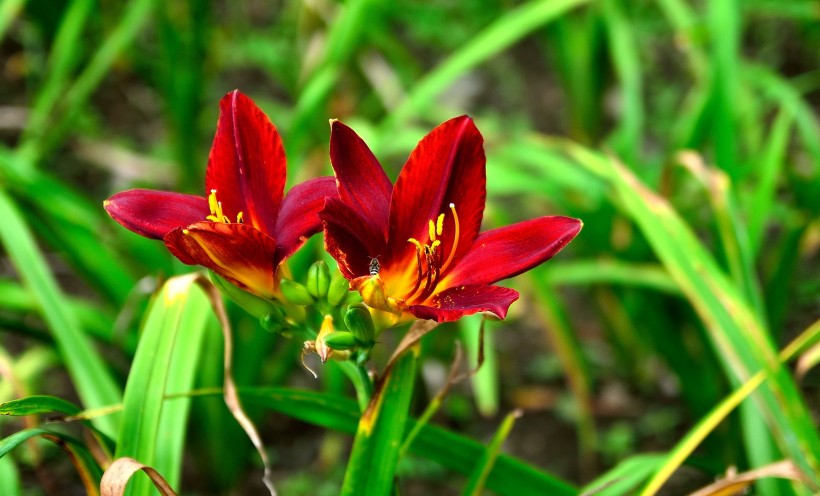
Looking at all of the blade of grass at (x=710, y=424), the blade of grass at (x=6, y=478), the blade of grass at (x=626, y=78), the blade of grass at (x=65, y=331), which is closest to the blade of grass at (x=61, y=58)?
the blade of grass at (x=65, y=331)

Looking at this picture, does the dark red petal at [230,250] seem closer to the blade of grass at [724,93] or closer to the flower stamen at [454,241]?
the flower stamen at [454,241]

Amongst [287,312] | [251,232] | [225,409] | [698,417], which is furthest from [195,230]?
[698,417]

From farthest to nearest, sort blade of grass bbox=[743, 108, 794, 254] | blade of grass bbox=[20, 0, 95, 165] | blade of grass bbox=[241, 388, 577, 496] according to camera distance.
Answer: blade of grass bbox=[20, 0, 95, 165] < blade of grass bbox=[743, 108, 794, 254] < blade of grass bbox=[241, 388, 577, 496]

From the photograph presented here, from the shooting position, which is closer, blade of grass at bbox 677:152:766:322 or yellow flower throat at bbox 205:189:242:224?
yellow flower throat at bbox 205:189:242:224

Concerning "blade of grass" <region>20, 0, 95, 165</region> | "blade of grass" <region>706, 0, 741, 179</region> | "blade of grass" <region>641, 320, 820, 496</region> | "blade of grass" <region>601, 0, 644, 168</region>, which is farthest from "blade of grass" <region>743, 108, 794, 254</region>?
"blade of grass" <region>20, 0, 95, 165</region>

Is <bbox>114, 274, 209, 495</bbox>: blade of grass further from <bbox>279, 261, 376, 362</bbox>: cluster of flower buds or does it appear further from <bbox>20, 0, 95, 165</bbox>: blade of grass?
<bbox>20, 0, 95, 165</bbox>: blade of grass
